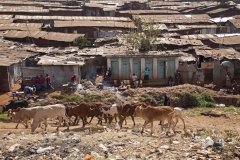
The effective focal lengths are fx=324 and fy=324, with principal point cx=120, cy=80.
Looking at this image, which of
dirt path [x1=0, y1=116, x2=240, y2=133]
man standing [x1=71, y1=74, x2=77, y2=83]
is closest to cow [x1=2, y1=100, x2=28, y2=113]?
dirt path [x1=0, y1=116, x2=240, y2=133]

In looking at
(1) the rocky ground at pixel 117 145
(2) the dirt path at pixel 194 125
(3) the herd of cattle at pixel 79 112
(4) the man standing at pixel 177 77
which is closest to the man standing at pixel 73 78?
(2) the dirt path at pixel 194 125

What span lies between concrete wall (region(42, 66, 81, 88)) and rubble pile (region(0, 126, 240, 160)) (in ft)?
33.8

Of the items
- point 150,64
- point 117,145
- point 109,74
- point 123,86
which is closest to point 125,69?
point 109,74

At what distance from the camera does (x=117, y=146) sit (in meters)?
10.7

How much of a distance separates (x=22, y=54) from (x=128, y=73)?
799 centimetres

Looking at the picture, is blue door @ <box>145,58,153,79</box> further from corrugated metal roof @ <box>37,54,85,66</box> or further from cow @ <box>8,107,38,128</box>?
cow @ <box>8,107,38,128</box>

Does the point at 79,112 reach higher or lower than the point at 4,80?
lower

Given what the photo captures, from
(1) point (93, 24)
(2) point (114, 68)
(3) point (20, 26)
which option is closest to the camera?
(2) point (114, 68)

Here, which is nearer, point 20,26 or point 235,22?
point 20,26

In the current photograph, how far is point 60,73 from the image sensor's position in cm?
2222

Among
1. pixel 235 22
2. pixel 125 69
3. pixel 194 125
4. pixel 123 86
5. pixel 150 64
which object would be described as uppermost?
pixel 235 22

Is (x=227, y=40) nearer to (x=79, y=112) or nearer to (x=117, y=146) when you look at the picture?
(x=79, y=112)

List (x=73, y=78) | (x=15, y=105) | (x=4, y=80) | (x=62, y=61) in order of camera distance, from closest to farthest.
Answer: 1. (x=15, y=105)
2. (x=73, y=78)
3. (x=4, y=80)
4. (x=62, y=61)

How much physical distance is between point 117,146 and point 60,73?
41.0ft
